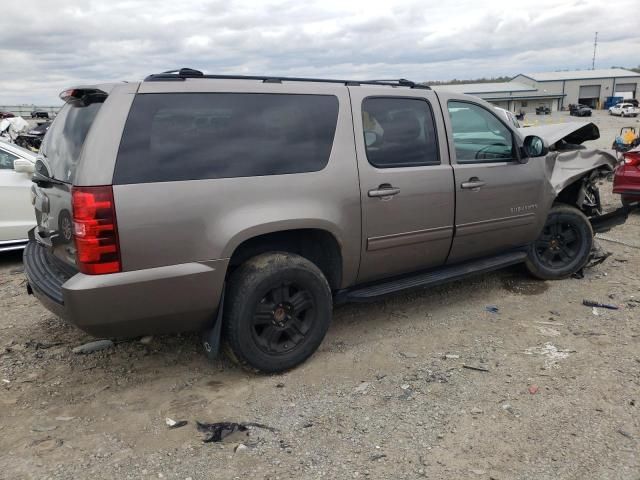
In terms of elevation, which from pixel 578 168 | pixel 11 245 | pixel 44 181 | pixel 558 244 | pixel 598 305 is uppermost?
pixel 44 181

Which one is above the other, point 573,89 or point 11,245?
point 573,89

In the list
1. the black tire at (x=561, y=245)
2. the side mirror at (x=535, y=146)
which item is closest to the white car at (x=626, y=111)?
the black tire at (x=561, y=245)

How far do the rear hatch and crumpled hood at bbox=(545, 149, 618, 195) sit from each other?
402 centimetres

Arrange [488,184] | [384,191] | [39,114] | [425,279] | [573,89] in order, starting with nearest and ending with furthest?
[384,191] < [425,279] < [488,184] < [39,114] < [573,89]

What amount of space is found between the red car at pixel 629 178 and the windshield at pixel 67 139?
799cm

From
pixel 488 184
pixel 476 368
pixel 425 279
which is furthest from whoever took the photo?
→ pixel 488 184

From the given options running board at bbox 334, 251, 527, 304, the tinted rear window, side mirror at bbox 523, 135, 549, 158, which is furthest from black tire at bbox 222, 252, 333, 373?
side mirror at bbox 523, 135, 549, 158

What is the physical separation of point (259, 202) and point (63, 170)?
122 cm

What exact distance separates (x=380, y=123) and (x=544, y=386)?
2151 mm

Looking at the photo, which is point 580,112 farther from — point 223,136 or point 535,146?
point 223,136

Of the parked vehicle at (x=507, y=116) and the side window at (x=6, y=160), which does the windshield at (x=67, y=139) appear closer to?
the side window at (x=6, y=160)

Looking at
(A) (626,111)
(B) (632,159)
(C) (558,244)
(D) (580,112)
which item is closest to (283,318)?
(C) (558,244)

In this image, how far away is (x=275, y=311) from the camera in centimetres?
357

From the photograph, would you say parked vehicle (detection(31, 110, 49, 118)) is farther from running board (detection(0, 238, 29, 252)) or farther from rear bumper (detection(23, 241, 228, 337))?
rear bumper (detection(23, 241, 228, 337))
